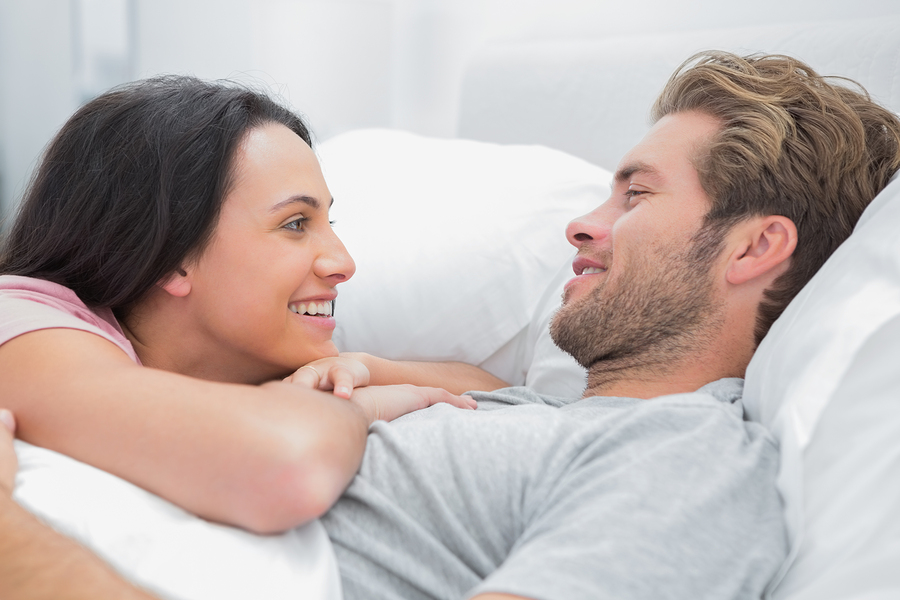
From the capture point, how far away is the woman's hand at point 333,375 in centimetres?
99

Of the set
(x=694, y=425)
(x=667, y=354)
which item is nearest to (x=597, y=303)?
(x=667, y=354)

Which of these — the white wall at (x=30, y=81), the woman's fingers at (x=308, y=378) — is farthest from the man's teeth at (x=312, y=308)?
the white wall at (x=30, y=81)

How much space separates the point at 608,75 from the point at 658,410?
1.19 m

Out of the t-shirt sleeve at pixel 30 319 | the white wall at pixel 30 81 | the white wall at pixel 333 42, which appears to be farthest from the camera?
the white wall at pixel 30 81

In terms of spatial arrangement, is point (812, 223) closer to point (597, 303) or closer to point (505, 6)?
point (597, 303)

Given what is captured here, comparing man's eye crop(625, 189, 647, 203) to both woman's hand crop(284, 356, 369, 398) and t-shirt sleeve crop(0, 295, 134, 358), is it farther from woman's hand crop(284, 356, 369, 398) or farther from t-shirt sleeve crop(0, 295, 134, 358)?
t-shirt sleeve crop(0, 295, 134, 358)

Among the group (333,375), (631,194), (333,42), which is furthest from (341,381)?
(333,42)

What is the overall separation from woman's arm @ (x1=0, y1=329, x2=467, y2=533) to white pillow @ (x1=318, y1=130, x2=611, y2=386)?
1.92 ft

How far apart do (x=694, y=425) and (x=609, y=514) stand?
167mm

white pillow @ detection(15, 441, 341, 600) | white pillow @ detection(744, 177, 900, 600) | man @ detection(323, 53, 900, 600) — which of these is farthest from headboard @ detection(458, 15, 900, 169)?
white pillow @ detection(15, 441, 341, 600)

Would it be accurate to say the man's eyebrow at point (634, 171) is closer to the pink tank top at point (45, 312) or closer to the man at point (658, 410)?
the man at point (658, 410)

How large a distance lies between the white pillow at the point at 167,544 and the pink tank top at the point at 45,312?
0.62 ft

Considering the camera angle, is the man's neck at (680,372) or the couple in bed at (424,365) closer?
the couple in bed at (424,365)

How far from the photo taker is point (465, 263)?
141 cm
